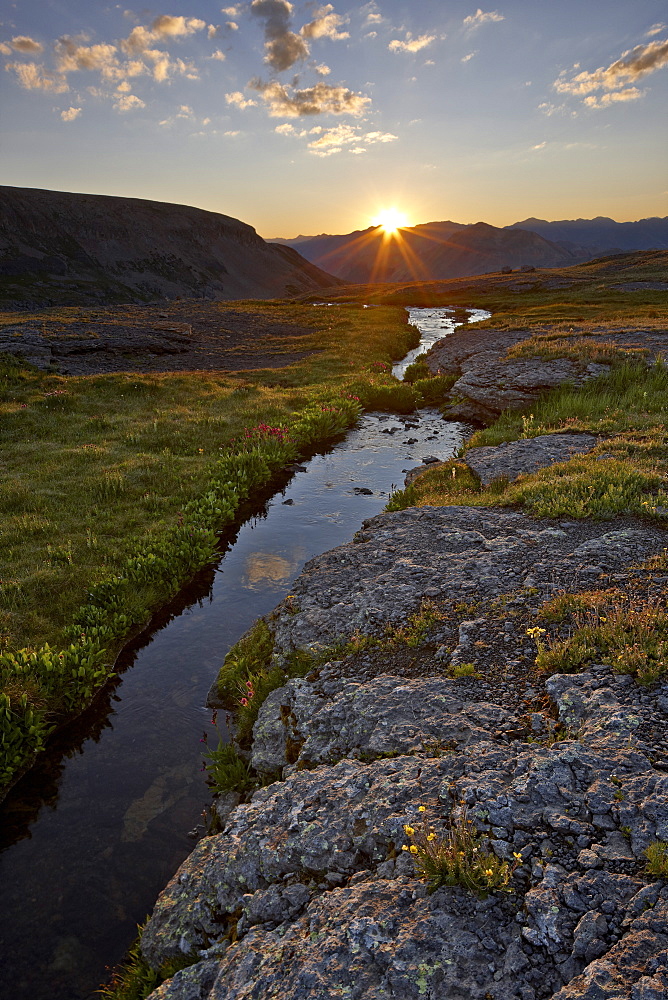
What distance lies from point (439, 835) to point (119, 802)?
569cm

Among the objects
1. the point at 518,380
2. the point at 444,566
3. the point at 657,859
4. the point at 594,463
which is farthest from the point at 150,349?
the point at 657,859

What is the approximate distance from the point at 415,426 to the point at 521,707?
74.9 ft

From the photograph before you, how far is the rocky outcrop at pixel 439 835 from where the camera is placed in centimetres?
396

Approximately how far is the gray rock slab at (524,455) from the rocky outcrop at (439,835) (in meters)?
7.50

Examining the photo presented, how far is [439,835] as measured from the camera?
4914 mm

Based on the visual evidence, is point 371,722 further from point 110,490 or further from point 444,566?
point 110,490

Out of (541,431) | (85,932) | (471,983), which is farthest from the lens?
(541,431)

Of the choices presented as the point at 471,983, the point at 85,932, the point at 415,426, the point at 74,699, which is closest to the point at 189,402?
the point at 415,426

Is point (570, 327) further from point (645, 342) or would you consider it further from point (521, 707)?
point (521, 707)

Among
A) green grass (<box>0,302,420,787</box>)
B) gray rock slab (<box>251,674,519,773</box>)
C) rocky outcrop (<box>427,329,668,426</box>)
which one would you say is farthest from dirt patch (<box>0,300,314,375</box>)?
gray rock slab (<box>251,674,519,773</box>)

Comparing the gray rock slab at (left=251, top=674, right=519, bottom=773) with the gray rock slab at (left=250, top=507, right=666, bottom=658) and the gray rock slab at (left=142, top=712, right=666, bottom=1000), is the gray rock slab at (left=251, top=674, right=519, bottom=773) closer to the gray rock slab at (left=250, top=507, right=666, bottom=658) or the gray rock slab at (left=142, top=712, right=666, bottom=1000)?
the gray rock slab at (left=142, top=712, right=666, bottom=1000)

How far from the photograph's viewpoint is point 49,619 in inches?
449

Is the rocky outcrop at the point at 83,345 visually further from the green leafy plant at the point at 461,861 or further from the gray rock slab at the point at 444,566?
the green leafy plant at the point at 461,861

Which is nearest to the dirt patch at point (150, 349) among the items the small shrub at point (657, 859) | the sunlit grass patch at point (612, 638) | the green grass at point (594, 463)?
the green grass at point (594, 463)
